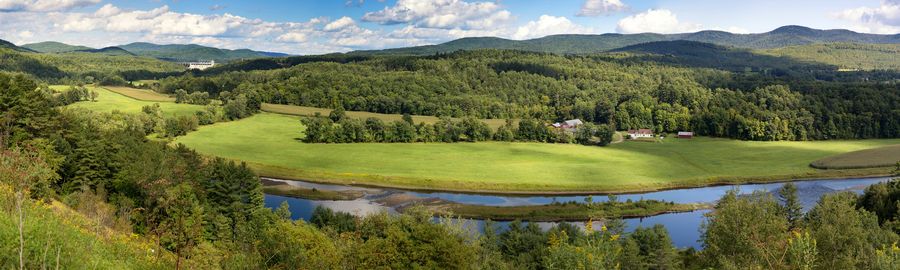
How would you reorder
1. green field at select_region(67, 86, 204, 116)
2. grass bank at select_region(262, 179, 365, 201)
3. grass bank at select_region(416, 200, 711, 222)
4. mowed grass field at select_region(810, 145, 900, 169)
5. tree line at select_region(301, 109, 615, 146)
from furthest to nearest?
green field at select_region(67, 86, 204, 116), tree line at select_region(301, 109, 615, 146), mowed grass field at select_region(810, 145, 900, 169), grass bank at select_region(262, 179, 365, 201), grass bank at select_region(416, 200, 711, 222)

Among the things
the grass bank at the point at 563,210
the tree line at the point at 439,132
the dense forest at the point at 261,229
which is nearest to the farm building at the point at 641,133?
the tree line at the point at 439,132

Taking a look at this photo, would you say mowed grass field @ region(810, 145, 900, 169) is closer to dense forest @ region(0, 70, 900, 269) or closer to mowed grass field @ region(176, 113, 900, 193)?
mowed grass field @ region(176, 113, 900, 193)

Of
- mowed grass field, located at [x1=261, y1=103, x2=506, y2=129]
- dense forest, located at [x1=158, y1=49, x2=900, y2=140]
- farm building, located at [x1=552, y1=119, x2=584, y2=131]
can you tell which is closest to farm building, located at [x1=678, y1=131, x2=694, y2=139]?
dense forest, located at [x1=158, y1=49, x2=900, y2=140]

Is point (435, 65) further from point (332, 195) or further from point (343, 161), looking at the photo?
point (332, 195)

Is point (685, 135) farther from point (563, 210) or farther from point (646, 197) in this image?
point (563, 210)

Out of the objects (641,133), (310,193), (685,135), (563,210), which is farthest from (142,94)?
(685,135)

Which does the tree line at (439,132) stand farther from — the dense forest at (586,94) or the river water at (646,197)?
the river water at (646,197)
